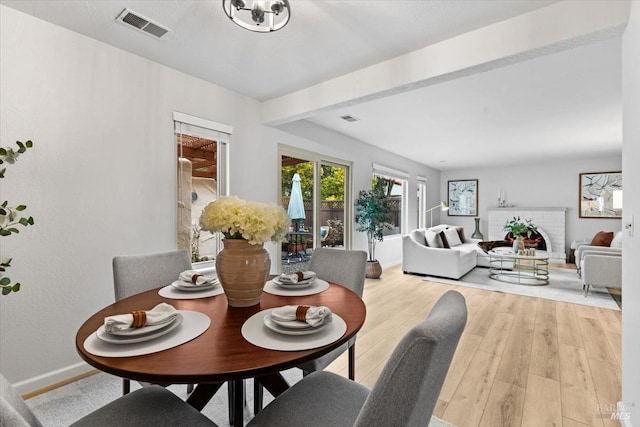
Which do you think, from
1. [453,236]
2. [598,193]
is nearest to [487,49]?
[453,236]

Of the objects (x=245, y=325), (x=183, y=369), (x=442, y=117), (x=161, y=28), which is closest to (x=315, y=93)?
(x=161, y=28)

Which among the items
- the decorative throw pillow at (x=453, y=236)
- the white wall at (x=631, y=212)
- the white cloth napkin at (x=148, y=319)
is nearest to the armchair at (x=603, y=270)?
the decorative throw pillow at (x=453, y=236)

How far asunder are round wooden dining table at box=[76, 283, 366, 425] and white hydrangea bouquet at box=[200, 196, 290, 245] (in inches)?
12.6

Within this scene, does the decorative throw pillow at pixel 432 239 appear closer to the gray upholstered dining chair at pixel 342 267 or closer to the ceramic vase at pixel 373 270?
the ceramic vase at pixel 373 270

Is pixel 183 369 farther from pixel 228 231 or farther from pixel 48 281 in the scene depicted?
pixel 48 281

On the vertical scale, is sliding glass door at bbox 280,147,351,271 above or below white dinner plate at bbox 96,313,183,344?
above

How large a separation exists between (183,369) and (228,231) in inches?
21.9

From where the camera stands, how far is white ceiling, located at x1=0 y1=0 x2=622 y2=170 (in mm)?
1854

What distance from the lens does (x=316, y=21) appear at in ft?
6.47

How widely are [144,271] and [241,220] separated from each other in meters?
1.05

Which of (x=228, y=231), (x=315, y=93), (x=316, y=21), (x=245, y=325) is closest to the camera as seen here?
(x=245, y=325)

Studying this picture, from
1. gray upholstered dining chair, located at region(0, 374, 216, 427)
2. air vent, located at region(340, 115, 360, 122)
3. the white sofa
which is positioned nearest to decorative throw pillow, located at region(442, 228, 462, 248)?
the white sofa

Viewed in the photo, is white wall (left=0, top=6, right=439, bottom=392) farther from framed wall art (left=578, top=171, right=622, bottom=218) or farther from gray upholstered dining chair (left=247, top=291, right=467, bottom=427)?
framed wall art (left=578, top=171, right=622, bottom=218)

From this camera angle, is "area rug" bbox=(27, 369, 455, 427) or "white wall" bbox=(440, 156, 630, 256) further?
"white wall" bbox=(440, 156, 630, 256)
